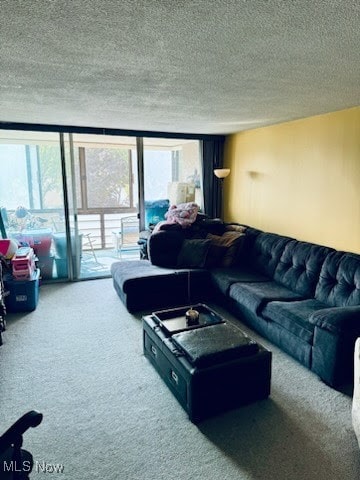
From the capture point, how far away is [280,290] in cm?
357

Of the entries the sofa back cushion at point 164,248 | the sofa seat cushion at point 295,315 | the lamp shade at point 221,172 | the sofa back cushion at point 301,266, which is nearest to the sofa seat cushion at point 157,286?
the sofa back cushion at point 164,248

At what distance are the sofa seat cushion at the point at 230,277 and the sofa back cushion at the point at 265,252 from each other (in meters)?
0.11

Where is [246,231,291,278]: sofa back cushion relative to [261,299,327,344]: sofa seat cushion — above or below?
above

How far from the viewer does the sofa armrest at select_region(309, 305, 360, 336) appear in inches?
95.7

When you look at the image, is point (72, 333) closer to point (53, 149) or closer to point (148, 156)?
point (53, 149)

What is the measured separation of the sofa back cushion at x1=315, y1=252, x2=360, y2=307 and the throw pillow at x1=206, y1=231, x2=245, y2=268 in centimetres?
132

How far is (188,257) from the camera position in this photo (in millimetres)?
4430

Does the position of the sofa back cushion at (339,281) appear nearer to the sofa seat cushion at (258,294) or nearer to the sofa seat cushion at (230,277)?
the sofa seat cushion at (258,294)

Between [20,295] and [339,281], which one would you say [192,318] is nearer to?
[339,281]

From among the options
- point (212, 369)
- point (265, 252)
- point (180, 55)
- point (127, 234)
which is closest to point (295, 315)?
point (212, 369)

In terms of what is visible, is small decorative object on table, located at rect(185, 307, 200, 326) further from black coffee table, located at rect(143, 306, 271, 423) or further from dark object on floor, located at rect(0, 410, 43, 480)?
dark object on floor, located at rect(0, 410, 43, 480)

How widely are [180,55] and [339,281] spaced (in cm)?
246

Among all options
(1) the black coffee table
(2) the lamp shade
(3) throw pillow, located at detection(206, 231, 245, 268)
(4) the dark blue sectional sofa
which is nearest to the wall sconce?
(2) the lamp shade

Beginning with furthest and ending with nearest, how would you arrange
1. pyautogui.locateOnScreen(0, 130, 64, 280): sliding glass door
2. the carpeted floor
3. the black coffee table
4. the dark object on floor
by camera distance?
pyautogui.locateOnScreen(0, 130, 64, 280): sliding glass door → the black coffee table → the carpeted floor → the dark object on floor
